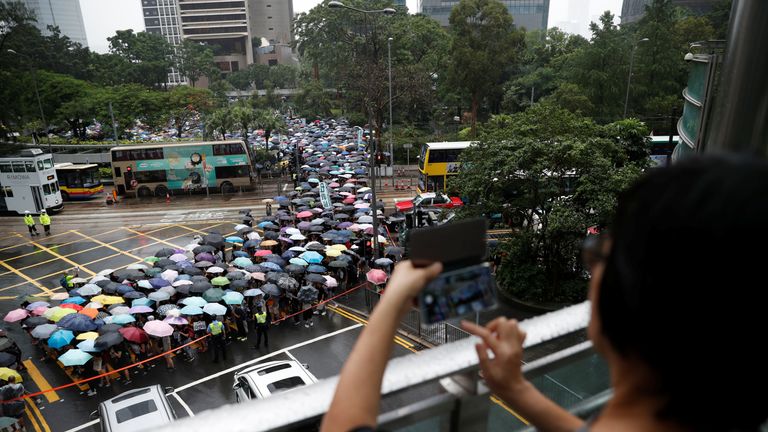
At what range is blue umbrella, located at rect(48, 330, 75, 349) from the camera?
401 inches

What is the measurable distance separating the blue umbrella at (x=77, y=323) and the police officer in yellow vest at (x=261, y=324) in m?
3.46

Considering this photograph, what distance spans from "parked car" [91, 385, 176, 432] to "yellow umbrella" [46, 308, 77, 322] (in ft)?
14.0

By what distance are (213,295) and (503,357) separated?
11743mm

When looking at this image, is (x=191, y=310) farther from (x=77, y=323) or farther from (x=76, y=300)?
(x=76, y=300)

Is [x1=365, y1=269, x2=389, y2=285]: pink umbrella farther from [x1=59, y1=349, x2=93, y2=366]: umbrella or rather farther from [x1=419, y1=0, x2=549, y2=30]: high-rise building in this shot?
[x1=419, y1=0, x2=549, y2=30]: high-rise building

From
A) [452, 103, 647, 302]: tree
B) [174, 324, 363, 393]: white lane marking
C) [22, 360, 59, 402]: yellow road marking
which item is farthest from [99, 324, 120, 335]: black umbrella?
[452, 103, 647, 302]: tree

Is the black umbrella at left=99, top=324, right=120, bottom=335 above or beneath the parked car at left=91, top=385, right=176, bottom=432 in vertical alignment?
above

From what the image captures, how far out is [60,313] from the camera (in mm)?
11477

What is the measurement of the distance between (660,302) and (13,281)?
20.4 meters

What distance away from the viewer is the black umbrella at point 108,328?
10.3 meters

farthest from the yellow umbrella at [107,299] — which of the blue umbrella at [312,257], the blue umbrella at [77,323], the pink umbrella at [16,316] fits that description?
the blue umbrella at [312,257]

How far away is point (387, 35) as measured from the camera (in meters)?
41.5

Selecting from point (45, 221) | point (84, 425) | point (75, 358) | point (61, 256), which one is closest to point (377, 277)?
point (75, 358)

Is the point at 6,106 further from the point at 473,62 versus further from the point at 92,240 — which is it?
the point at 473,62
